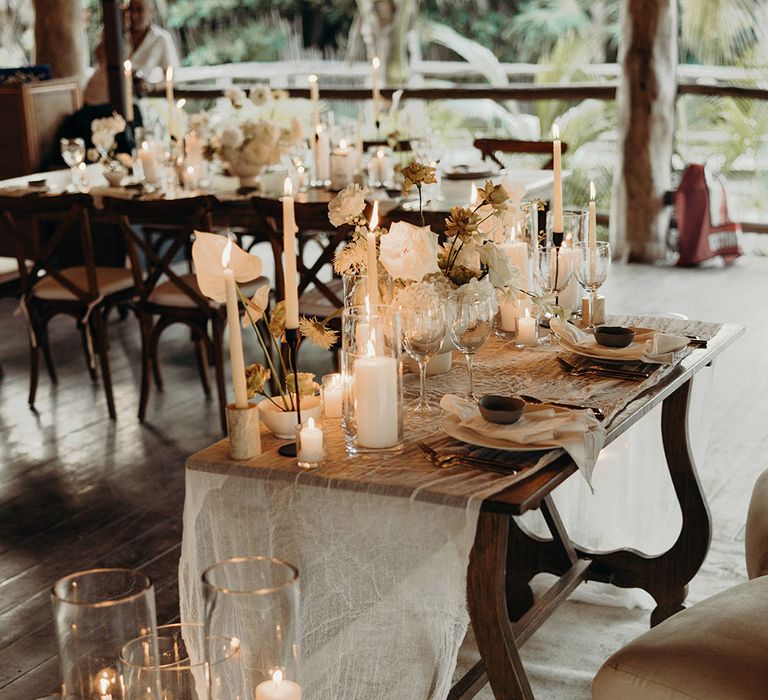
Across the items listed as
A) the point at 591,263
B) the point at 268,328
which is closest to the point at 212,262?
the point at 268,328

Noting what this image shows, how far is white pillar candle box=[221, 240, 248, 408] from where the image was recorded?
5.90 ft

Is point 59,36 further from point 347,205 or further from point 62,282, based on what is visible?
point 347,205

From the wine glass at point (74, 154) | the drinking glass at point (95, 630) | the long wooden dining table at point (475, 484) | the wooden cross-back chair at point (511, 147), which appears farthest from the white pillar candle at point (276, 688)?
the wooden cross-back chair at point (511, 147)

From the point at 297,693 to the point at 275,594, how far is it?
0.18 meters

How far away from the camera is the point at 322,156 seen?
187 inches

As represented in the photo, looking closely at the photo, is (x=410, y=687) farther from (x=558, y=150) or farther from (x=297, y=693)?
(x=558, y=150)

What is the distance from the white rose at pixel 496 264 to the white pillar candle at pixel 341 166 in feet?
8.26

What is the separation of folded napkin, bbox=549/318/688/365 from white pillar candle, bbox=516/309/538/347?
2.1 inches

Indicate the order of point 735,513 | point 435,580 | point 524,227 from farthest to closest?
point 735,513
point 524,227
point 435,580

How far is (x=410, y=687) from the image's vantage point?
192cm

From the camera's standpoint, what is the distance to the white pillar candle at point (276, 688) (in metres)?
1.46

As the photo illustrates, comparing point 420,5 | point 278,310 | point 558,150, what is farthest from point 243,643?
point 420,5

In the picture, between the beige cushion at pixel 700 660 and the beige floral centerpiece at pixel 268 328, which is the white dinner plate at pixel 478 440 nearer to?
the beige floral centerpiece at pixel 268 328

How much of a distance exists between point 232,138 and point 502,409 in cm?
286
